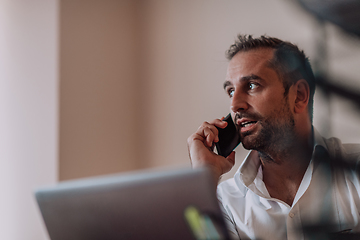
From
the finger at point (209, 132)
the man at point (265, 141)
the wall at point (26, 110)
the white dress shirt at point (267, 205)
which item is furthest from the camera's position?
the wall at point (26, 110)

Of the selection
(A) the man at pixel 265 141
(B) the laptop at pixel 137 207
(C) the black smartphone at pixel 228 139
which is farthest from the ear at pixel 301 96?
(B) the laptop at pixel 137 207

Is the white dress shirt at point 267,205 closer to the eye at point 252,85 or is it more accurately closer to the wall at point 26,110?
the eye at point 252,85

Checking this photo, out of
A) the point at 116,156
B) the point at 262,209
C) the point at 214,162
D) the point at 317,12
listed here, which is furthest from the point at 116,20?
the point at 317,12

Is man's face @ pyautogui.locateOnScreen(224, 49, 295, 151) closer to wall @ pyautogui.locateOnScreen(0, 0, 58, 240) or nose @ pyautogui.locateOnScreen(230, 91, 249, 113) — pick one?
nose @ pyautogui.locateOnScreen(230, 91, 249, 113)

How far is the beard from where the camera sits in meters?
1.40

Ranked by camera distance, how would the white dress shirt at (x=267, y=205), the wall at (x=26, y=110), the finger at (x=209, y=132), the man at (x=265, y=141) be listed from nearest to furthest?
the white dress shirt at (x=267, y=205) → the man at (x=265, y=141) → the finger at (x=209, y=132) → the wall at (x=26, y=110)

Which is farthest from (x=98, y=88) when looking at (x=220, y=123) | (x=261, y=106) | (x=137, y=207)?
(x=137, y=207)

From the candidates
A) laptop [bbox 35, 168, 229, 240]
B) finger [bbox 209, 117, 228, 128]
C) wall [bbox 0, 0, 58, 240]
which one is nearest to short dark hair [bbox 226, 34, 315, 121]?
finger [bbox 209, 117, 228, 128]

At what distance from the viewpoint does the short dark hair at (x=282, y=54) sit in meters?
1.33

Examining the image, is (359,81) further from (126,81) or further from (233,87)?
(126,81)

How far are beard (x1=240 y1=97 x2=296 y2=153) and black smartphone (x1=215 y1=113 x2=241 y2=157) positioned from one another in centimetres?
4

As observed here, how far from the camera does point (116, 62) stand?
229 centimetres

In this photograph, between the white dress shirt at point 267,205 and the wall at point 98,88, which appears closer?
the white dress shirt at point 267,205

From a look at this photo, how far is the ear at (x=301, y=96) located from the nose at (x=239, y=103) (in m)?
0.20
